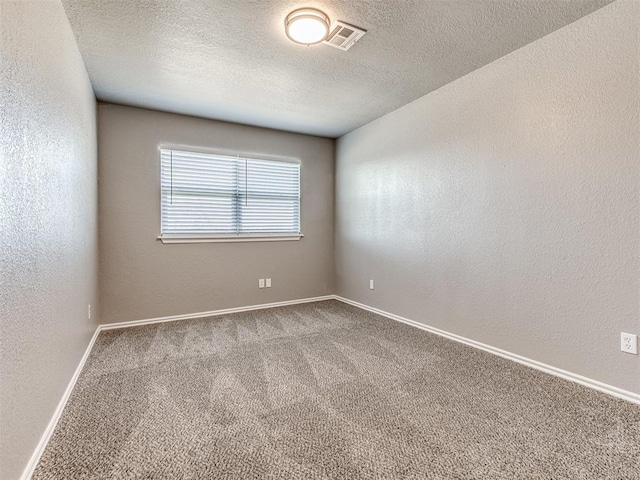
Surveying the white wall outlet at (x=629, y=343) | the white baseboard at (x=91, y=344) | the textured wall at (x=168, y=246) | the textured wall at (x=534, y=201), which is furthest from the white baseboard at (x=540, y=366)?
the textured wall at (x=168, y=246)

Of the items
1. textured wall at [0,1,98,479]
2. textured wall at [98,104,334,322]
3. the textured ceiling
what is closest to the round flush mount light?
the textured ceiling

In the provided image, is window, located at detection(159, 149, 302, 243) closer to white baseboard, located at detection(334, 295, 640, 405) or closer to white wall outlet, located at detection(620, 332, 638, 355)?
white baseboard, located at detection(334, 295, 640, 405)

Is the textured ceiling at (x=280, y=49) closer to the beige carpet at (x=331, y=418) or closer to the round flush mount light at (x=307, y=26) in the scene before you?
the round flush mount light at (x=307, y=26)

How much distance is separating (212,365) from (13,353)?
142cm

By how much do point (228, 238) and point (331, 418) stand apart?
2.78 m

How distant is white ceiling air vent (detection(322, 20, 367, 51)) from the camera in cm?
216

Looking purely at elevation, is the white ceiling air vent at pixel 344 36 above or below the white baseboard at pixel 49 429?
above

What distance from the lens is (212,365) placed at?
2461 millimetres

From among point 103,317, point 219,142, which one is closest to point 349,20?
point 219,142

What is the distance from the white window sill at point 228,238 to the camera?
371 cm

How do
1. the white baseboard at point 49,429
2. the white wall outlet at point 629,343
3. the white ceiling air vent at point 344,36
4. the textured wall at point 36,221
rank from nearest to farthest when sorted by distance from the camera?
the textured wall at point 36,221 → the white baseboard at point 49,429 → the white wall outlet at point 629,343 → the white ceiling air vent at point 344,36

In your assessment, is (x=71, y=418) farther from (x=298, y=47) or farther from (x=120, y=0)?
(x=298, y=47)

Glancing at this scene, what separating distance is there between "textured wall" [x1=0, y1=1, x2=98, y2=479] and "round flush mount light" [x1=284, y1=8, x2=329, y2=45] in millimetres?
1326

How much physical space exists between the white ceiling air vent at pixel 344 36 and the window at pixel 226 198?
2.14 m
